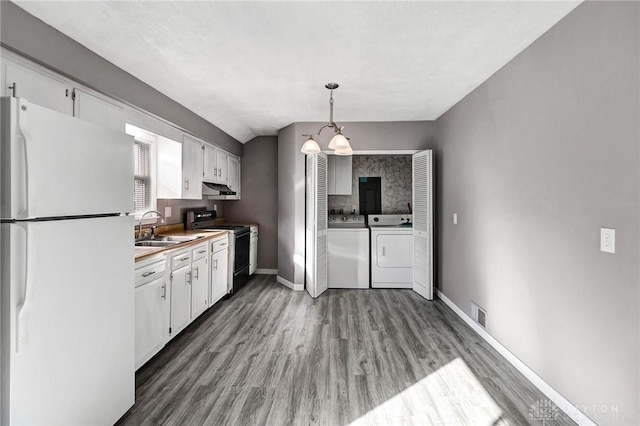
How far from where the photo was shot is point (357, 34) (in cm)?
221

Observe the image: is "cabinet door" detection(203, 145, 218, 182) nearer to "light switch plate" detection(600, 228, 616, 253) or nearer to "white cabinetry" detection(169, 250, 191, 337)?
"white cabinetry" detection(169, 250, 191, 337)

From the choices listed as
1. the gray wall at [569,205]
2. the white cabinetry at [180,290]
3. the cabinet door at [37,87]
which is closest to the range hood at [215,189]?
the white cabinetry at [180,290]

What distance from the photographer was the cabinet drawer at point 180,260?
112 inches

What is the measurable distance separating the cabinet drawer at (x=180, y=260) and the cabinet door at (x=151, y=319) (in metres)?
0.19

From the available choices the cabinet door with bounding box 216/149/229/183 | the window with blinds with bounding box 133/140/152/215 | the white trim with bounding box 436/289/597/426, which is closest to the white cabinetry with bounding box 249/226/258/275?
the cabinet door with bounding box 216/149/229/183

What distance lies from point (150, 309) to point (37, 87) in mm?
1632

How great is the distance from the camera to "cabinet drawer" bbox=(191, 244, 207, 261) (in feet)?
10.7

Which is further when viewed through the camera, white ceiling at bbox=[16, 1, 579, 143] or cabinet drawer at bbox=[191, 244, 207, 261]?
cabinet drawer at bbox=[191, 244, 207, 261]

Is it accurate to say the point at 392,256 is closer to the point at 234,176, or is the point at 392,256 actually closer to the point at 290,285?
the point at 290,285

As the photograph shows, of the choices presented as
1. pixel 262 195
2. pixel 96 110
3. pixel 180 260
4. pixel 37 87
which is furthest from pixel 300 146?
pixel 37 87

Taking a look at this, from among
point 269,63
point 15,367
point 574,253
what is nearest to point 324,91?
point 269,63

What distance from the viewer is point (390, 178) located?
5.71 m

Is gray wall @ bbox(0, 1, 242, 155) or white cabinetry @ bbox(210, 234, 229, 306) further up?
gray wall @ bbox(0, 1, 242, 155)

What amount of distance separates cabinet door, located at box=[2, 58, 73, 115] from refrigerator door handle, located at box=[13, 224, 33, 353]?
103cm
